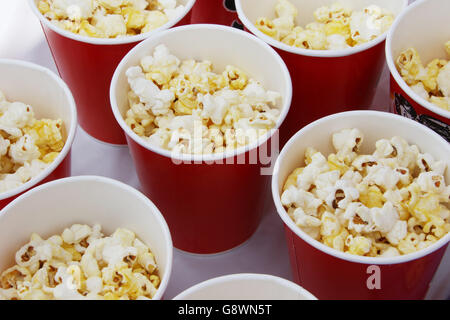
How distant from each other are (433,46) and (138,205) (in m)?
0.67

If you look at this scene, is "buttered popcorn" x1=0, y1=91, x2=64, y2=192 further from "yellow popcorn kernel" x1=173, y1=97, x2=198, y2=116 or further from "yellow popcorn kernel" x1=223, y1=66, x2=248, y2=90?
"yellow popcorn kernel" x1=223, y1=66, x2=248, y2=90

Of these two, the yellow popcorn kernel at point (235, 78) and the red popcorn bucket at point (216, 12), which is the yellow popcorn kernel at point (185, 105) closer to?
the yellow popcorn kernel at point (235, 78)

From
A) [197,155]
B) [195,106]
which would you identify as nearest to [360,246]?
[197,155]

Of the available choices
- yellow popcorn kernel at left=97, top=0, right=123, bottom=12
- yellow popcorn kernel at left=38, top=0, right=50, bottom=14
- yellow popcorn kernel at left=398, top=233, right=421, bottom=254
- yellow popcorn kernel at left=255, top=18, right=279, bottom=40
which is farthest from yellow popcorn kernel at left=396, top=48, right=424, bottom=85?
yellow popcorn kernel at left=38, top=0, right=50, bottom=14

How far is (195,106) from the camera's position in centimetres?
106

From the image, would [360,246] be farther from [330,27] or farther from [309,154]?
[330,27]

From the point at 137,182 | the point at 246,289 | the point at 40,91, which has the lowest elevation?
the point at 137,182

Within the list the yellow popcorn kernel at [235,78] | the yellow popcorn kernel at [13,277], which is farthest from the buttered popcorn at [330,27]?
the yellow popcorn kernel at [13,277]

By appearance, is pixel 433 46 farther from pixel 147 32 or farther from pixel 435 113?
pixel 147 32

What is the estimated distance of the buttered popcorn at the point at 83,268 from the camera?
0.87 metres

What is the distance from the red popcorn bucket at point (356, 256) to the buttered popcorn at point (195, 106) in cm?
8

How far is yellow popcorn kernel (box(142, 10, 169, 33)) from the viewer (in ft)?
3.85

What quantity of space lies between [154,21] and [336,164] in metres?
0.46
